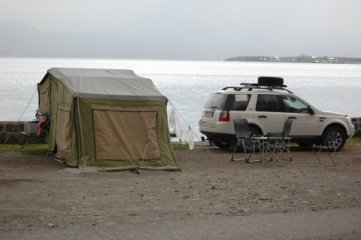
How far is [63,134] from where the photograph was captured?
13.7m

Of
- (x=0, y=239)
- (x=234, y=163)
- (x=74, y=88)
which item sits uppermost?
(x=74, y=88)

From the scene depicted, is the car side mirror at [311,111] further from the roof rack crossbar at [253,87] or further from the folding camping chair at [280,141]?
the folding camping chair at [280,141]

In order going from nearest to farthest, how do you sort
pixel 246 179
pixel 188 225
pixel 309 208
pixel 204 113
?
pixel 188 225, pixel 309 208, pixel 246 179, pixel 204 113

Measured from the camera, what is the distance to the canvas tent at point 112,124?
13.0 meters

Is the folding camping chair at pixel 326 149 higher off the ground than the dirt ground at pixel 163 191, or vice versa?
the dirt ground at pixel 163 191

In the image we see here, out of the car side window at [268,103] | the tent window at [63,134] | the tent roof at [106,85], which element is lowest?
the tent window at [63,134]

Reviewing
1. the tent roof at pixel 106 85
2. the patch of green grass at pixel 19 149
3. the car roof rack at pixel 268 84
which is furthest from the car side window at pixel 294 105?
the patch of green grass at pixel 19 149

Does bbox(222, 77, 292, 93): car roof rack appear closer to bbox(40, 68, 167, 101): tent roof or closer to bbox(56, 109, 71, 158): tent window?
bbox(40, 68, 167, 101): tent roof

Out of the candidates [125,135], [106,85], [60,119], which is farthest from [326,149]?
[60,119]

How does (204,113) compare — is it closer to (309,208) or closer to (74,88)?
(74,88)

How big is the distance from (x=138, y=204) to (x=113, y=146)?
13.6 feet

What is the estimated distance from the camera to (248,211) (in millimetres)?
8656

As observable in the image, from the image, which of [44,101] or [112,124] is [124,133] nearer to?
[112,124]

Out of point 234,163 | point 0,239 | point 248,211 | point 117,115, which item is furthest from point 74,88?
point 0,239
